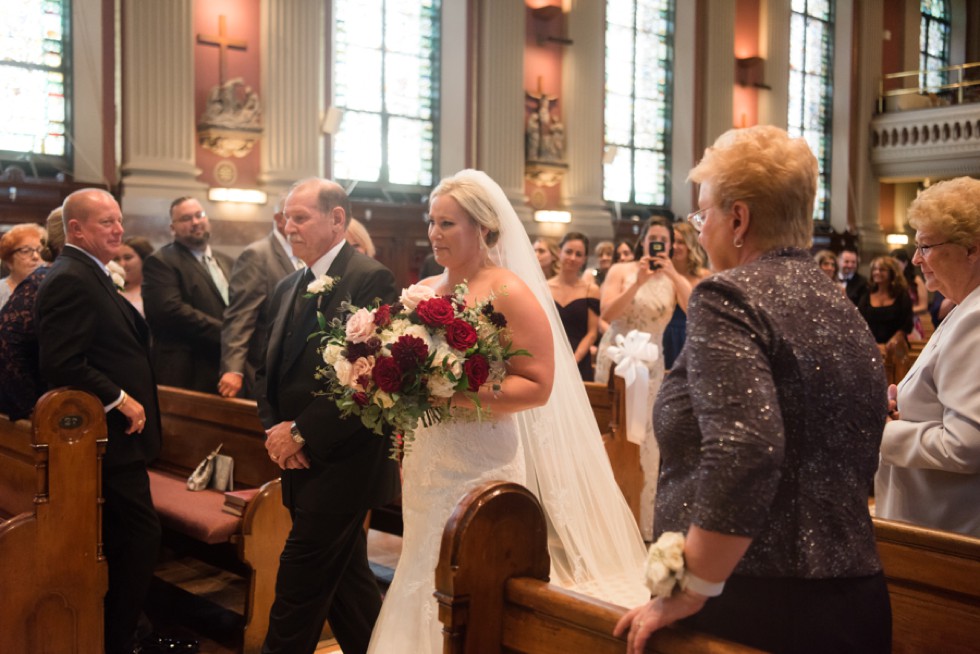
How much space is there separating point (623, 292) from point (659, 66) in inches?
441

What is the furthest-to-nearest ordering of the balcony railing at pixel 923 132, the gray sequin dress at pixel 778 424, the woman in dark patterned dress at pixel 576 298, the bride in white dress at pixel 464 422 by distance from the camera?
the balcony railing at pixel 923 132
the woman in dark patterned dress at pixel 576 298
the bride in white dress at pixel 464 422
the gray sequin dress at pixel 778 424

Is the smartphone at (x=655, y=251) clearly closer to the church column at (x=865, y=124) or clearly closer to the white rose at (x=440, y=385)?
the white rose at (x=440, y=385)

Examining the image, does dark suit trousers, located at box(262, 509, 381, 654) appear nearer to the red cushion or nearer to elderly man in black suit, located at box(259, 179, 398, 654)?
elderly man in black suit, located at box(259, 179, 398, 654)

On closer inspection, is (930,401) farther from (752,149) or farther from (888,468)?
(752,149)

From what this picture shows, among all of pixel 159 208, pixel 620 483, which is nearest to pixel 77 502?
pixel 620 483

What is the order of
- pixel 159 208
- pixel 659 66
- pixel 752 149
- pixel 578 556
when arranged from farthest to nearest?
pixel 659 66 → pixel 159 208 → pixel 578 556 → pixel 752 149

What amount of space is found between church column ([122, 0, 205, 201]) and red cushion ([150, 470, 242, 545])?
19.8 feet

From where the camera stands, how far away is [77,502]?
12.1ft

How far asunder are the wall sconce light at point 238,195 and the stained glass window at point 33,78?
156 cm

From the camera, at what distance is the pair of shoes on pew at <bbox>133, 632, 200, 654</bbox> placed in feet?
13.5

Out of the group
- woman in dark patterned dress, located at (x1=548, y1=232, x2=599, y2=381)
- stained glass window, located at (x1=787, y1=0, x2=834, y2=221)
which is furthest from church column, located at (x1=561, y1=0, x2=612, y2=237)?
woman in dark patterned dress, located at (x1=548, y1=232, x2=599, y2=381)

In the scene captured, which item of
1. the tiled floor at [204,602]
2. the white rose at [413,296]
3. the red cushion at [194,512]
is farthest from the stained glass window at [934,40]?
the white rose at [413,296]

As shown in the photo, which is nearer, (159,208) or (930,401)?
(930,401)

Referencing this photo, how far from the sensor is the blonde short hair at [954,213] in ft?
9.05
